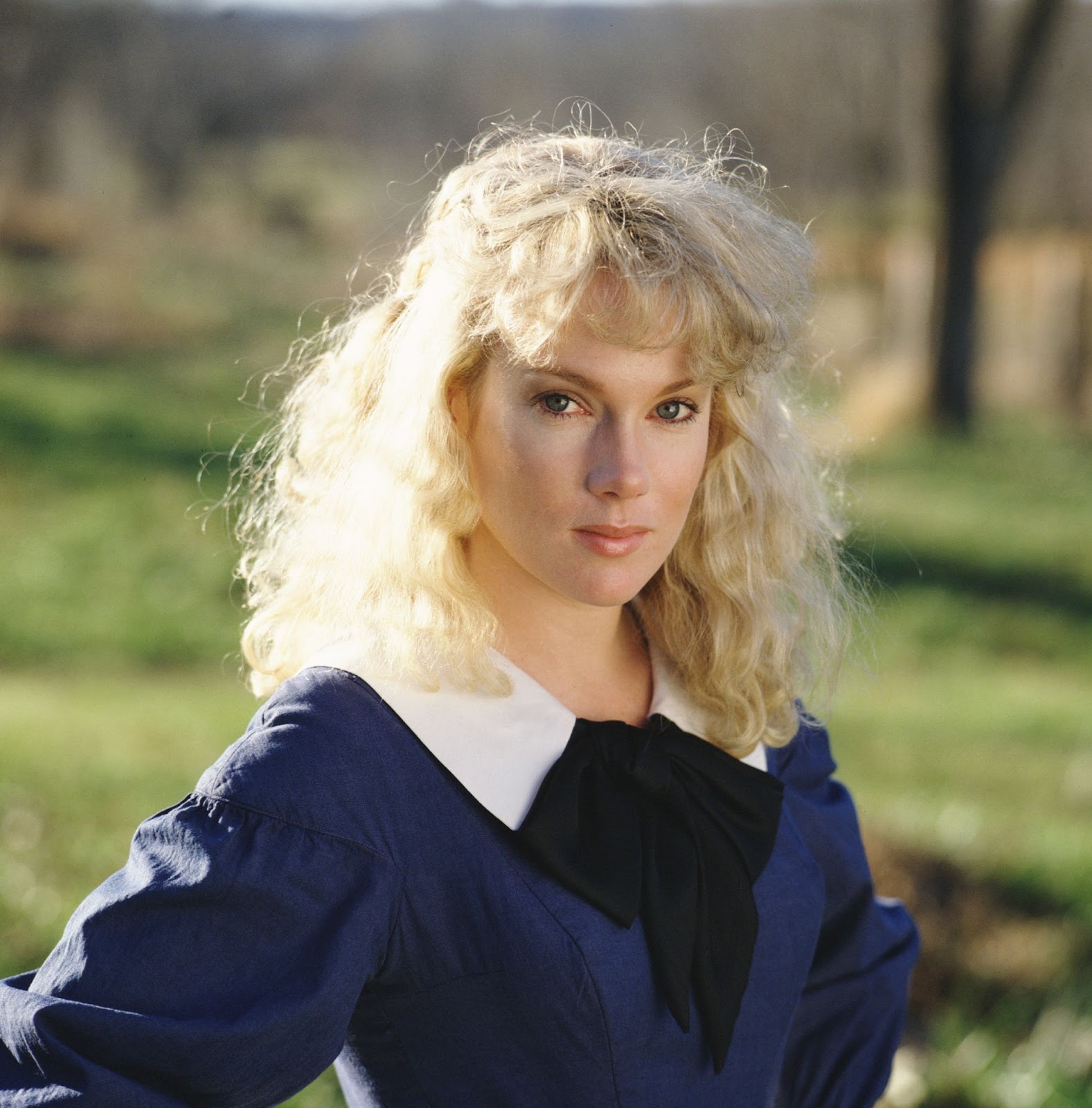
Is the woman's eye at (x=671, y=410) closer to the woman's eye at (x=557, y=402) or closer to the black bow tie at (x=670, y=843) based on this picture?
the woman's eye at (x=557, y=402)

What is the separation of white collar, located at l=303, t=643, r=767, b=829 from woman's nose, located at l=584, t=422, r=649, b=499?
0.86ft

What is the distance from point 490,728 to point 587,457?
13.0 inches

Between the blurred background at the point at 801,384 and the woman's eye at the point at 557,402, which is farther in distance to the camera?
the blurred background at the point at 801,384

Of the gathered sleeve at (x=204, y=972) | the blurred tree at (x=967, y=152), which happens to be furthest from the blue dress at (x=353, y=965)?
the blurred tree at (x=967, y=152)

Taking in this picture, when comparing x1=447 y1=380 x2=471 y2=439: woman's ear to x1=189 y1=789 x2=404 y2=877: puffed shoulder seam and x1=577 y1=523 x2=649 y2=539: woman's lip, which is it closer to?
x1=577 y1=523 x2=649 y2=539: woman's lip

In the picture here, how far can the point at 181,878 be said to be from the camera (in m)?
1.34

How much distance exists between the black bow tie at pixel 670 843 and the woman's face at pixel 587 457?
21 cm

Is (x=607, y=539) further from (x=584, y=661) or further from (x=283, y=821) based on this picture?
(x=283, y=821)

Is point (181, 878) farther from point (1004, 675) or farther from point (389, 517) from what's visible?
point (1004, 675)

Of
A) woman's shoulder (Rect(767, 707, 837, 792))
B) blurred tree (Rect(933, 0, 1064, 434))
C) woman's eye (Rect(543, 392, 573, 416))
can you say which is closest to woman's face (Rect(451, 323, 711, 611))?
woman's eye (Rect(543, 392, 573, 416))

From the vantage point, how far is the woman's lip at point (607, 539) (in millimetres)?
1564

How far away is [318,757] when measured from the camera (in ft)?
4.78

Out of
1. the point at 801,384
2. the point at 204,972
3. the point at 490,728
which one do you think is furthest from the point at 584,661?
the point at 801,384

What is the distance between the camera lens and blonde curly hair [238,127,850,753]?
5.01ft
